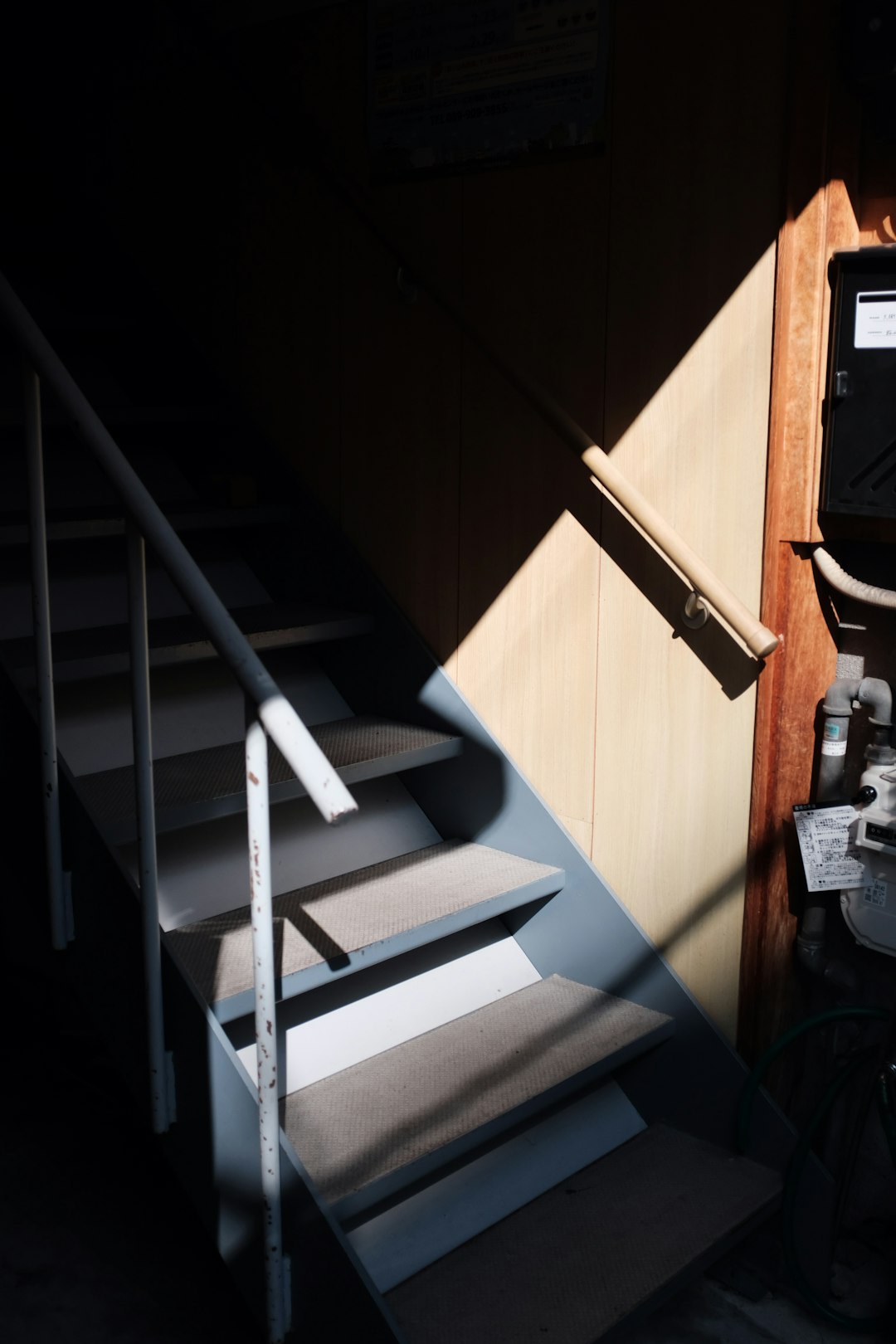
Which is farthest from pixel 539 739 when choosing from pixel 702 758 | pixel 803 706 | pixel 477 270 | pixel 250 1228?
pixel 250 1228

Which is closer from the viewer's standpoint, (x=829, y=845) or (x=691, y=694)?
(x=829, y=845)

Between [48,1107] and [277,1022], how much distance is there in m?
0.93

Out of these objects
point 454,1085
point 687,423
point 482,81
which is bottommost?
point 454,1085

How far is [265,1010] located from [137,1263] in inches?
38.1

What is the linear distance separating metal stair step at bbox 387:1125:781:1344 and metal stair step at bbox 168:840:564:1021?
500 mm

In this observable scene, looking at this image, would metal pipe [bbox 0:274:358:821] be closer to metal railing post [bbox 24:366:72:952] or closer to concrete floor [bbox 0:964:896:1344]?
metal railing post [bbox 24:366:72:952]

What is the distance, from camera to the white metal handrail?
1.58 metres

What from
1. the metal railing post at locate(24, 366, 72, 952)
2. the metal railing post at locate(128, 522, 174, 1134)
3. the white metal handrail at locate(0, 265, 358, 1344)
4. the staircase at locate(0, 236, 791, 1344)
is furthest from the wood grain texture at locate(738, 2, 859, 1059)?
the metal railing post at locate(24, 366, 72, 952)

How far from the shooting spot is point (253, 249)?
2.90 m

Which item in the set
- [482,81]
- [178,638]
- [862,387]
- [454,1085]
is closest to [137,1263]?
[454,1085]

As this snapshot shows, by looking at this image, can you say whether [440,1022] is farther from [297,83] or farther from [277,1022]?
[297,83]

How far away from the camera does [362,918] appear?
2.29 m

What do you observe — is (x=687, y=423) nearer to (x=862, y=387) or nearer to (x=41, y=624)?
(x=862, y=387)

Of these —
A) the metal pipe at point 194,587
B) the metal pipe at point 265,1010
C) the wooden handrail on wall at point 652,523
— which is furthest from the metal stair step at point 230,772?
the wooden handrail on wall at point 652,523
